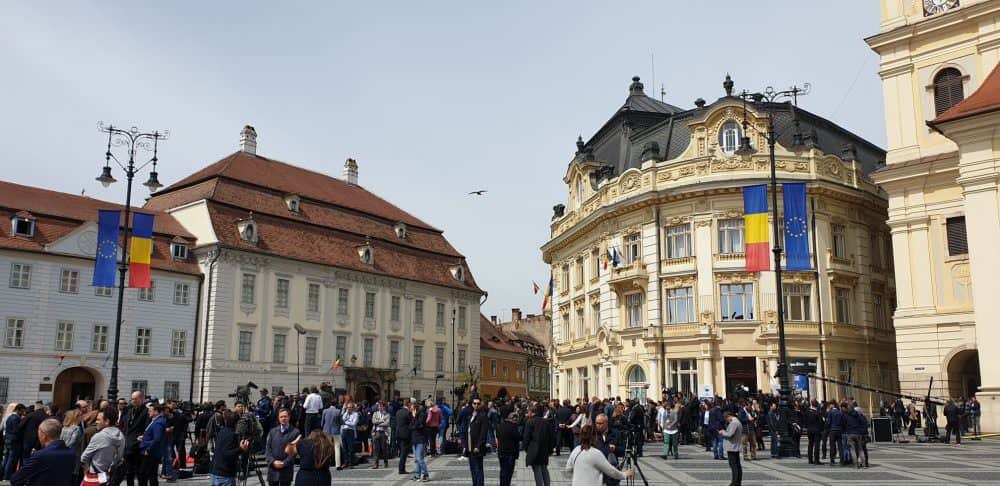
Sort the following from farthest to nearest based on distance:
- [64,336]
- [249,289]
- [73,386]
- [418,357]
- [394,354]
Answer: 1. [418,357]
2. [394,354]
3. [249,289]
4. [73,386]
5. [64,336]

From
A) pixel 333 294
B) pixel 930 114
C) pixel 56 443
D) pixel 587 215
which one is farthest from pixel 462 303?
pixel 56 443

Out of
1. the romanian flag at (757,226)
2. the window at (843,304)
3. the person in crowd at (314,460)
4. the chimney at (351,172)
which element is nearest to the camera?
the person in crowd at (314,460)

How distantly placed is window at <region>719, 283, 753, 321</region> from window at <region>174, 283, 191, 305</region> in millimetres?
28865

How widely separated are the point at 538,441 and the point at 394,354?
43295 mm

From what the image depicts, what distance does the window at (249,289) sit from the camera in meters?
46.8

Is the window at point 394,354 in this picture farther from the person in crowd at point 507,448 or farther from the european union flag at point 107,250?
the person in crowd at point 507,448

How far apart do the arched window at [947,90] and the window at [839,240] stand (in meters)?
7.18

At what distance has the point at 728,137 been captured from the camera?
37.6 metres

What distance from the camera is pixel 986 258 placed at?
1087 inches

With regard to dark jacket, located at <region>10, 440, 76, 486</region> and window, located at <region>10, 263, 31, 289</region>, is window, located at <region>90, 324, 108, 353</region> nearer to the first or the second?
window, located at <region>10, 263, 31, 289</region>

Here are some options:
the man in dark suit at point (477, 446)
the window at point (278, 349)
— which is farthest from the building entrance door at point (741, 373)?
the window at point (278, 349)

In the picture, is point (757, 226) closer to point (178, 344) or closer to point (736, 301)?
point (736, 301)

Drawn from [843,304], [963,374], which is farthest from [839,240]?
[963,374]

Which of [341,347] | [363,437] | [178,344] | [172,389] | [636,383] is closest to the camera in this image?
[363,437]
